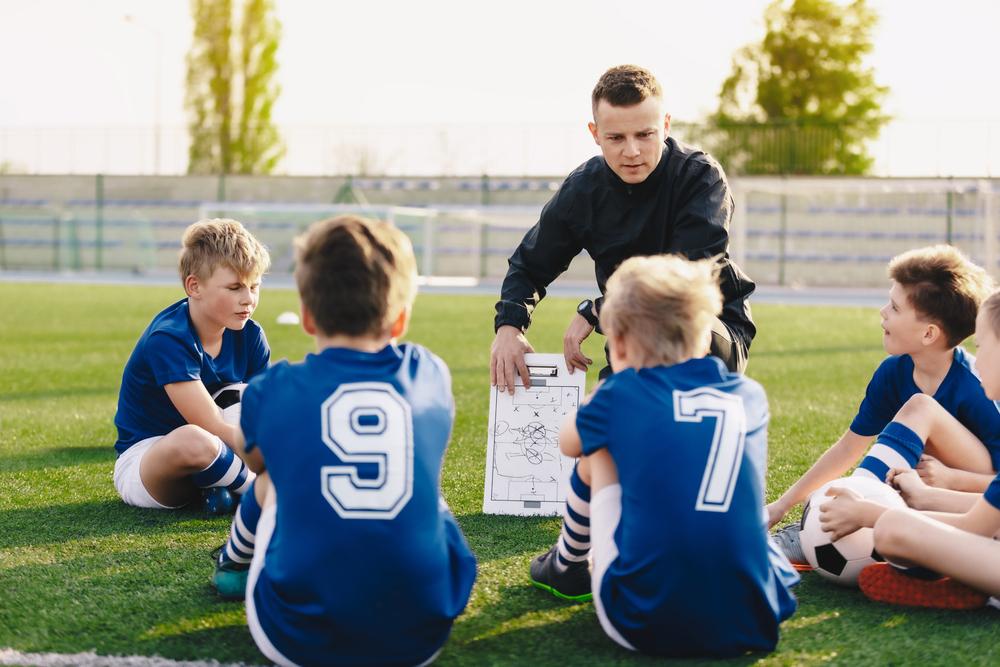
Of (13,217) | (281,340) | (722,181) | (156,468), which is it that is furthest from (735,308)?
(13,217)

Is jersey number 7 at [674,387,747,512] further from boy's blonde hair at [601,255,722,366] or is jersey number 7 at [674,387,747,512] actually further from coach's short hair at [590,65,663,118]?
coach's short hair at [590,65,663,118]

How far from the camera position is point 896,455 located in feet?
9.96

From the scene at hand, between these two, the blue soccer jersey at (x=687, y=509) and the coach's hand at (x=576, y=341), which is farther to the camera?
the coach's hand at (x=576, y=341)

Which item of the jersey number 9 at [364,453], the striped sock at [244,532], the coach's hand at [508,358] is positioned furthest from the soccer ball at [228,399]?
the jersey number 9 at [364,453]

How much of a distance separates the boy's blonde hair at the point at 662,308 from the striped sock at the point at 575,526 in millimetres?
387

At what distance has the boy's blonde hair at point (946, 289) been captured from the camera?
3.14 metres

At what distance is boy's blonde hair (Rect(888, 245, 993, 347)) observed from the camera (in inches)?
124

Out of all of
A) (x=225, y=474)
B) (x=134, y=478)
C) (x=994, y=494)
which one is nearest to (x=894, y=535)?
(x=994, y=494)

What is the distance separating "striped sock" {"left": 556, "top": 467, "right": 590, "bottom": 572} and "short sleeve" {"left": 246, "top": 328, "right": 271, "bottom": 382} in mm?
1627

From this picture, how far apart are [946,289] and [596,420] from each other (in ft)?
4.67

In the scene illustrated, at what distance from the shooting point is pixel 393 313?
223 centimetres

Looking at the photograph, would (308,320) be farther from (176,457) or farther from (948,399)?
(948,399)

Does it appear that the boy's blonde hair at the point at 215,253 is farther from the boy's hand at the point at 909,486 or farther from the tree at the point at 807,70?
the tree at the point at 807,70

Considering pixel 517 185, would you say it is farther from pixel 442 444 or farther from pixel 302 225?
pixel 442 444
